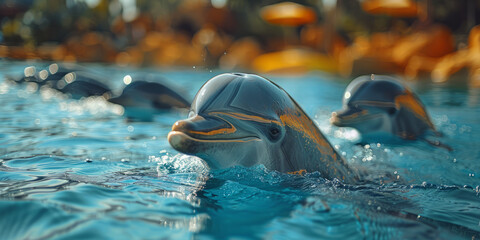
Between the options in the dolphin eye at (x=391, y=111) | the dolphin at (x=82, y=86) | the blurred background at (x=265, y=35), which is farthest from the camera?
the blurred background at (x=265, y=35)

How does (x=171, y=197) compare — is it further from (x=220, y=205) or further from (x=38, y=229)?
(x=38, y=229)

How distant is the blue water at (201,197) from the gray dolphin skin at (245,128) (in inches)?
4.2

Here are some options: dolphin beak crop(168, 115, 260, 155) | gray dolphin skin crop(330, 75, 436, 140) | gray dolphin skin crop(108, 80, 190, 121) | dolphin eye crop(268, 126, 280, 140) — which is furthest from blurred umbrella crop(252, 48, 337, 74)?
dolphin beak crop(168, 115, 260, 155)

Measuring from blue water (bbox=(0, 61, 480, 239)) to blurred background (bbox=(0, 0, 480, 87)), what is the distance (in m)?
11.2

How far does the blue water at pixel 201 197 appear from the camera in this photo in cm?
192

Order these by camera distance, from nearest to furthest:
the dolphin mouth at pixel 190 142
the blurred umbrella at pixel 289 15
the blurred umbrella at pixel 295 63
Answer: the dolphin mouth at pixel 190 142 → the blurred umbrella at pixel 295 63 → the blurred umbrella at pixel 289 15

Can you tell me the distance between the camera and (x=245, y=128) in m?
2.40

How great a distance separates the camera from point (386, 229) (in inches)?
81.1

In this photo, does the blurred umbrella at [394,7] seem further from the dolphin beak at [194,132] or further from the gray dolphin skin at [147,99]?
the dolphin beak at [194,132]

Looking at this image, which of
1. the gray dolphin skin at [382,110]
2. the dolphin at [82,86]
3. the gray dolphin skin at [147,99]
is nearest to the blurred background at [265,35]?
the dolphin at [82,86]

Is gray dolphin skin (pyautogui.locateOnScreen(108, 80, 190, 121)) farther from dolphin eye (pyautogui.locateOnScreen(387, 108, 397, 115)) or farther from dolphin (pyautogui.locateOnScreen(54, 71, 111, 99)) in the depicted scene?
dolphin eye (pyautogui.locateOnScreen(387, 108, 397, 115))

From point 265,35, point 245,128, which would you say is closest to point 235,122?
point 245,128

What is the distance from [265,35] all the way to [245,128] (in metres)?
32.1

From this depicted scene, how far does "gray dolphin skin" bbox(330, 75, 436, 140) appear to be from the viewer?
492 cm
